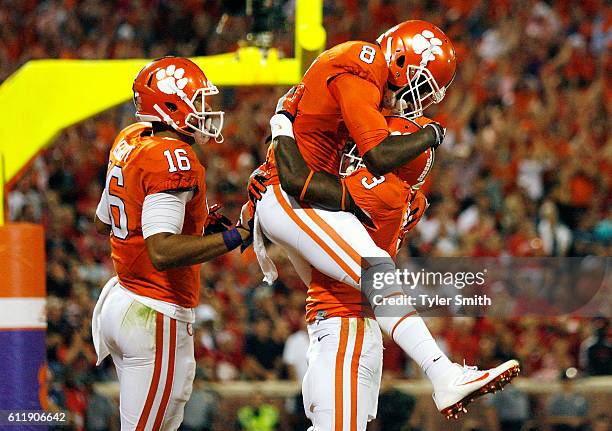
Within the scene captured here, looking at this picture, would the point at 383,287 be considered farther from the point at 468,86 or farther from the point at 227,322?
the point at 468,86

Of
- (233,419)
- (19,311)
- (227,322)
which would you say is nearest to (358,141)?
(19,311)

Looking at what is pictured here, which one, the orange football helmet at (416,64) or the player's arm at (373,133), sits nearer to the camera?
the player's arm at (373,133)

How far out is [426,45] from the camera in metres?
4.92

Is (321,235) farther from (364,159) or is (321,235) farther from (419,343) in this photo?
(419,343)

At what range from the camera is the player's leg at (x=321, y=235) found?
466cm

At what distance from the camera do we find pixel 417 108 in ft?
16.4

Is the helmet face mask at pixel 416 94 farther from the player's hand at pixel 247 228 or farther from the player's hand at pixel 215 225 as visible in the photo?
the player's hand at pixel 215 225

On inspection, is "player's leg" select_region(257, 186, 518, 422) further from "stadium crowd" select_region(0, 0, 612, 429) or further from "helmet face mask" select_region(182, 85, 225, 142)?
"stadium crowd" select_region(0, 0, 612, 429)

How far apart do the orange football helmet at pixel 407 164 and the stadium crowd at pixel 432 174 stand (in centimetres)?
308

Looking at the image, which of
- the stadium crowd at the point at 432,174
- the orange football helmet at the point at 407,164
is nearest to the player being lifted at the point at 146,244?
the orange football helmet at the point at 407,164

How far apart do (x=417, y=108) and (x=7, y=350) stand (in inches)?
83.0

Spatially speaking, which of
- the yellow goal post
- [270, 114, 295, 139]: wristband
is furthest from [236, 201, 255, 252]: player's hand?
the yellow goal post

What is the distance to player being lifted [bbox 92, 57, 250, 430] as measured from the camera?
500 cm

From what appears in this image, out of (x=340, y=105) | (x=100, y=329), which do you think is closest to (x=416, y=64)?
(x=340, y=105)
